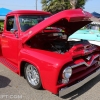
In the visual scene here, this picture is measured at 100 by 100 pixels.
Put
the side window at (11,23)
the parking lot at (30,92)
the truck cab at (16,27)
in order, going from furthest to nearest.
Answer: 1. the side window at (11,23)
2. the truck cab at (16,27)
3. the parking lot at (30,92)

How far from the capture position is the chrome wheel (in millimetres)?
3662

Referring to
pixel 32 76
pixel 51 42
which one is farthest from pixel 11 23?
pixel 32 76

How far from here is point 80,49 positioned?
12.0 ft

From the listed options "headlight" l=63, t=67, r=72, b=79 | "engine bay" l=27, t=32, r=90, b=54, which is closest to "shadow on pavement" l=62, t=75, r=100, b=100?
"headlight" l=63, t=67, r=72, b=79

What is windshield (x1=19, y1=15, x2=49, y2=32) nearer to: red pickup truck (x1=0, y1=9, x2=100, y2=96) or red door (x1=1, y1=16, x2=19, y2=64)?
red pickup truck (x1=0, y1=9, x2=100, y2=96)

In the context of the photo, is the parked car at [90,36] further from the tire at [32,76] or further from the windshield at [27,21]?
the tire at [32,76]

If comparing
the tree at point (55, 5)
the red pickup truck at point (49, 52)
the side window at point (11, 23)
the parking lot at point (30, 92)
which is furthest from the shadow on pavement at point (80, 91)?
the tree at point (55, 5)

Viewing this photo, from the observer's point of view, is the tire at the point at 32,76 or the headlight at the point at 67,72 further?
the tire at the point at 32,76

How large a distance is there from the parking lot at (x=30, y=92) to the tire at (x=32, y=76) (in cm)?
13

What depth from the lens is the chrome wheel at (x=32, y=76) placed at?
12.0ft

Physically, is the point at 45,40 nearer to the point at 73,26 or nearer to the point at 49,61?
the point at 73,26

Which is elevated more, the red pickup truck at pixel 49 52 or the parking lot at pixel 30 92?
the red pickup truck at pixel 49 52

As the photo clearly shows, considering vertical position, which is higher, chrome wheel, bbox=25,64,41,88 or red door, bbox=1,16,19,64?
red door, bbox=1,16,19,64

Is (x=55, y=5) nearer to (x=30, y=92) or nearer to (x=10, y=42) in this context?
(x=10, y=42)
